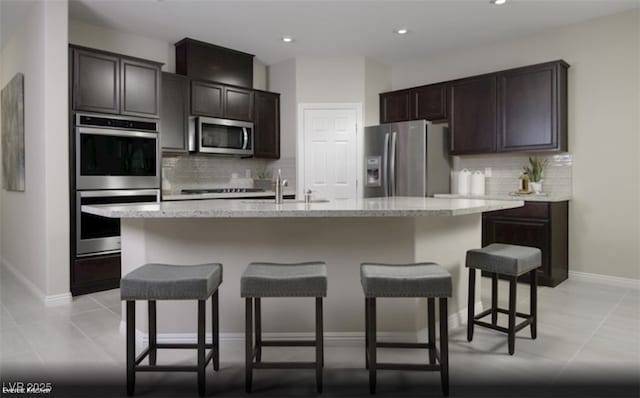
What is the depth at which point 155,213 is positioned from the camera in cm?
209

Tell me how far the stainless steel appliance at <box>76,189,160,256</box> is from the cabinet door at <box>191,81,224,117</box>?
50.6 inches

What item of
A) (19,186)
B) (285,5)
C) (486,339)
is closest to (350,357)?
(486,339)

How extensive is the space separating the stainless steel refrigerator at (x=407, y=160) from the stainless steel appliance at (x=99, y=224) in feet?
9.18

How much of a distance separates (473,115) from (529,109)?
0.62 meters

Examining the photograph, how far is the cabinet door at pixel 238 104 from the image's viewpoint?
5.16m

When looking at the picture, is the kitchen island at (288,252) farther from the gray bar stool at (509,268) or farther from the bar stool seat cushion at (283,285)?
the bar stool seat cushion at (283,285)

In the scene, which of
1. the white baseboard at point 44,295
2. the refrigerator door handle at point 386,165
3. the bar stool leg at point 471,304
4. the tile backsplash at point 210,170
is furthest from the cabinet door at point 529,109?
the white baseboard at point 44,295

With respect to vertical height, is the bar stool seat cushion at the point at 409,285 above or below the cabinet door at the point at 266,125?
below

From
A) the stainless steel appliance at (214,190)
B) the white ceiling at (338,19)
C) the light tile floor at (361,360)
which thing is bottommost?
the light tile floor at (361,360)

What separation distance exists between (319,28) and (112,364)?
3802mm

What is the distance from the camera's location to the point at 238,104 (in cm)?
→ 529

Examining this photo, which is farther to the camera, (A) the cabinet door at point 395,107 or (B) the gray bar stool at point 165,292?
(A) the cabinet door at point 395,107

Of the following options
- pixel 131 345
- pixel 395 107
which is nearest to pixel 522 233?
pixel 395 107

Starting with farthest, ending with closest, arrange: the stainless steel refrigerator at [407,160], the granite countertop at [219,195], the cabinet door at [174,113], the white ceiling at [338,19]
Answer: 1. the stainless steel refrigerator at [407,160]
2. the cabinet door at [174,113]
3. the granite countertop at [219,195]
4. the white ceiling at [338,19]
